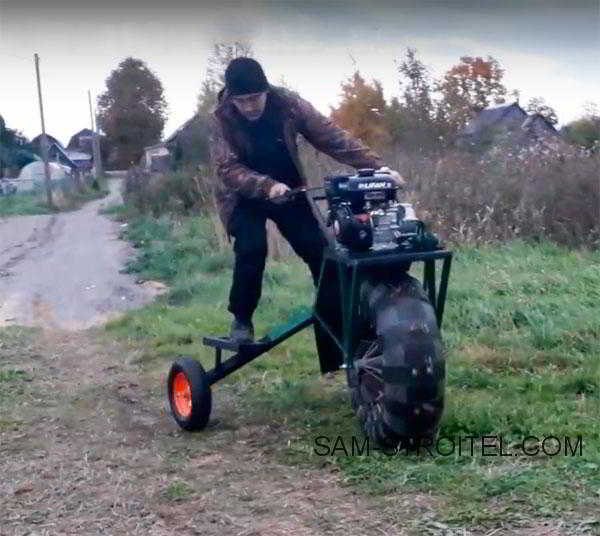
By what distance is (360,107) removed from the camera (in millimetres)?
19609

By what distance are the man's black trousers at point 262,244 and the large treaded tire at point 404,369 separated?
0.98 meters

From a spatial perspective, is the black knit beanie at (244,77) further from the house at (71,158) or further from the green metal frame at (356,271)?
the house at (71,158)

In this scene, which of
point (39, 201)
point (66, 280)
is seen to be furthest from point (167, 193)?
point (39, 201)

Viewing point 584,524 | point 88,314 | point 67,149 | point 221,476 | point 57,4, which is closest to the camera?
point 584,524

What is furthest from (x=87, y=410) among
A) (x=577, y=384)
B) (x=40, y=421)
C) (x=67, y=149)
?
(x=67, y=149)

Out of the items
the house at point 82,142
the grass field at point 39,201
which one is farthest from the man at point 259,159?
the house at point 82,142

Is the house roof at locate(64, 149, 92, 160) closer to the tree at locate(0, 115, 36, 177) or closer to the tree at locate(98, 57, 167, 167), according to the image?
A: the tree at locate(0, 115, 36, 177)

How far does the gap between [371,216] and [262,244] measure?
974mm

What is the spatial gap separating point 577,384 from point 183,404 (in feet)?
7.18

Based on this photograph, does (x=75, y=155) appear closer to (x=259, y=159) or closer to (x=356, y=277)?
(x=259, y=159)

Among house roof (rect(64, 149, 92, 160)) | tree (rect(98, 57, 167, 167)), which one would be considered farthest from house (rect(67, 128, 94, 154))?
tree (rect(98, 57, 167, 167))

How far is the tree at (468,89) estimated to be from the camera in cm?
1791

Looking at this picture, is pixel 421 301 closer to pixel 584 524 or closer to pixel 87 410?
pixel 584 524

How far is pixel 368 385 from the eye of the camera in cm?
495
